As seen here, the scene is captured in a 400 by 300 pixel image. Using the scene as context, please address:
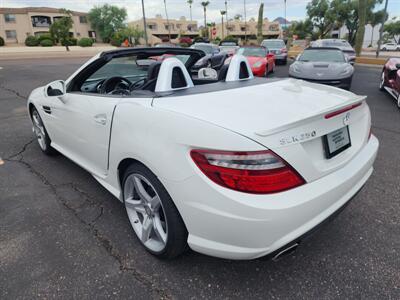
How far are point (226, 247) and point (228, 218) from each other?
0.70 ft

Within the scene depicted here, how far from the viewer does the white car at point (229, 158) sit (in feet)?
5.04

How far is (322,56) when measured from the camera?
9.08 metres

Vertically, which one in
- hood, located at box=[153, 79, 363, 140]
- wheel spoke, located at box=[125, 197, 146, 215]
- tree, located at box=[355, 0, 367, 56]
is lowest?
wheel spoke, located at box=[125, 197, 146, 215]

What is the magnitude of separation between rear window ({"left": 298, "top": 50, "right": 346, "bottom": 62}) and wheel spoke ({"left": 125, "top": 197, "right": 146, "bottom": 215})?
8.36 m

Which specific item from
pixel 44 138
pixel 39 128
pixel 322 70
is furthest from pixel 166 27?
pixel 44 138

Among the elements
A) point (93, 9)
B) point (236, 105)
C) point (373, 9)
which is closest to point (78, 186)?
point (236, 105)

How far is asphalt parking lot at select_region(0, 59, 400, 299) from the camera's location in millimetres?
1900

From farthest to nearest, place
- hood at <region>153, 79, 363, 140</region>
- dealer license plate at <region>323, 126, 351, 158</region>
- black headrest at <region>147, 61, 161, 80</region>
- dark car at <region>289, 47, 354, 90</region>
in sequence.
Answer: dark car at <region>289, 47, 354, 90</region>, black headrest at <region>147, 61, 161, 80</region>, dealer license plate at <region>323, 126, 351, 158</region>, hood at <region>153, 79, 363, 140</region>

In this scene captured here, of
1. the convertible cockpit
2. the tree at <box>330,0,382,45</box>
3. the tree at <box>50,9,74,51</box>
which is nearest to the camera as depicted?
the convertible cockpit

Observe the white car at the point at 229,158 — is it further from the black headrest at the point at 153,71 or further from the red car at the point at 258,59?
the red car at the point at 258,59

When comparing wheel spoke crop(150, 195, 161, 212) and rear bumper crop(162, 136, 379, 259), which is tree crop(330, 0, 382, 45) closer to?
Answer: rear bumper crop(162, 136, 379, 259)

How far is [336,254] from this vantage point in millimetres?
2195

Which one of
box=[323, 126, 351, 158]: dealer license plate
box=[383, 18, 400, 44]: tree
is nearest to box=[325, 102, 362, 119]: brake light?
box=[323, 126, 351, 158]: dealer license plate

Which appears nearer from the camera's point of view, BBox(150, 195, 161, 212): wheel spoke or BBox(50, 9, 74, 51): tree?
BBox(150, 195, 161, 212): wheel spoke
